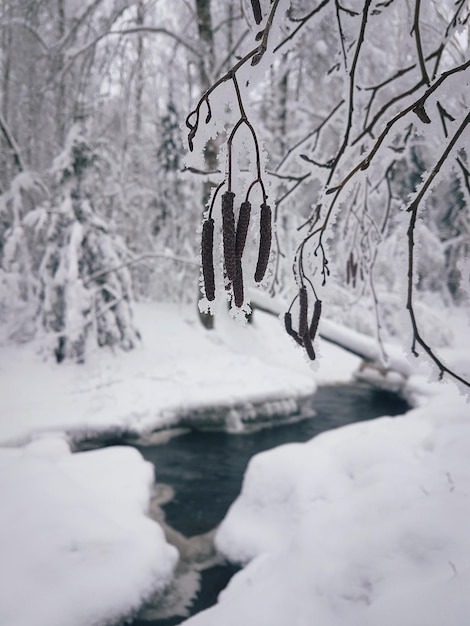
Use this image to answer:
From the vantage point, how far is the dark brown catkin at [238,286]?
0.91 metres

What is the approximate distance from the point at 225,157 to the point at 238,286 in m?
0.34

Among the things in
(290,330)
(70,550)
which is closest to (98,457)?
(70,550)

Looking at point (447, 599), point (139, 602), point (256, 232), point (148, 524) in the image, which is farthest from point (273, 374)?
point (256, 232)

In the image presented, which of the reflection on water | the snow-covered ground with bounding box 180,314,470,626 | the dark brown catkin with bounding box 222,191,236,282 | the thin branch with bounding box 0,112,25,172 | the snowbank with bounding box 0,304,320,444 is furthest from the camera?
the thin branch with bounding box 0,112,25,172

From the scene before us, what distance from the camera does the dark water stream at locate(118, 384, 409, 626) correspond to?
3.74m

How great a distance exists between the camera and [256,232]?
1178mm

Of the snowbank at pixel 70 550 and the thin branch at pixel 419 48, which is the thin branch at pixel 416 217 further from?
the snowbank at pixel 70 550

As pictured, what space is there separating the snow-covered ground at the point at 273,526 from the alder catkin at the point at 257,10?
1.90 m

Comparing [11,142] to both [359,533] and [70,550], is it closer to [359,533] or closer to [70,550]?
[70,550]

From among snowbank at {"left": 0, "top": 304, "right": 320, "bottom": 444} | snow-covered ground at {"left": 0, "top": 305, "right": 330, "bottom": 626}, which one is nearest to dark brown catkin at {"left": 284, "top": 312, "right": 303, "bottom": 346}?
snow-covered ground at {"left": 0, "top": 305, "right": 330, "bottom": 626}

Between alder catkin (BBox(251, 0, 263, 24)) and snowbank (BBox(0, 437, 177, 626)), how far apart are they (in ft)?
10.4

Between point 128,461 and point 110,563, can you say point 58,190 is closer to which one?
point 128,461

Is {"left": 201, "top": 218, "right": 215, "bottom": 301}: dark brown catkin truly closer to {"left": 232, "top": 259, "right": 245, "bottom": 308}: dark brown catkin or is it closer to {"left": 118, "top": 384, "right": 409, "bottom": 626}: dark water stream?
{"left": 232, "top": 259, "right": 245, "bottom": 308}: dark brown catkin

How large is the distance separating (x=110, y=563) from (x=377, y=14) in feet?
11.8
